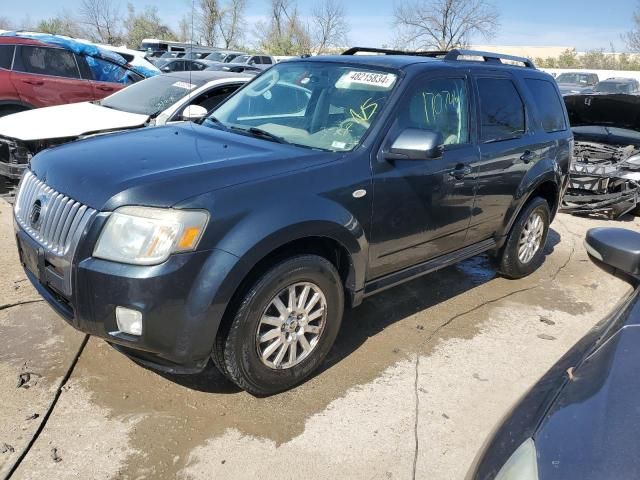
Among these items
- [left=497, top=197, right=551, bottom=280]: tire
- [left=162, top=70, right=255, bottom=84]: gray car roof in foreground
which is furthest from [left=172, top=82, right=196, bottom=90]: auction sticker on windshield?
[left=497, top=197, right=551, bottom=280]: tire

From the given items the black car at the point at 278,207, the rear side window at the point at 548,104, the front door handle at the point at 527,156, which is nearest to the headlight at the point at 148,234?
the black car at the point at 278,207

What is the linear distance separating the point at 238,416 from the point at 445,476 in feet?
3.66

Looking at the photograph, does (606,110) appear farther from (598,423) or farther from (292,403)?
(598,423)

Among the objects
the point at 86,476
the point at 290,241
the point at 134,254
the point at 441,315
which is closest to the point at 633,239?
the point at 290,241

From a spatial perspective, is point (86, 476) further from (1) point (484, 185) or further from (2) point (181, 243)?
(1) point (484, 185)

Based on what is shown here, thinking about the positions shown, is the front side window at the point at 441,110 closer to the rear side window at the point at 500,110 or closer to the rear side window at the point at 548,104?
the rear side window at the point at 500,110

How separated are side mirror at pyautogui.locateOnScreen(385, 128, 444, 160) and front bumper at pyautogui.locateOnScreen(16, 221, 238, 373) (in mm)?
1278

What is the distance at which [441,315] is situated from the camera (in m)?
4.37

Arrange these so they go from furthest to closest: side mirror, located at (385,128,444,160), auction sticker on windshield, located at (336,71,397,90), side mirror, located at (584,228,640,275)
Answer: auction sticker on windshield, located at (336,71,397,90), side mirror, located at (385,128,444,160), side mirror, located at (584,228,640,275)

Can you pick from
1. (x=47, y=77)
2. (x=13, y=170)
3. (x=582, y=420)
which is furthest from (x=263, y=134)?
(x=47, y=77)

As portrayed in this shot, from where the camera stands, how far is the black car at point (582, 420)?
144 cm

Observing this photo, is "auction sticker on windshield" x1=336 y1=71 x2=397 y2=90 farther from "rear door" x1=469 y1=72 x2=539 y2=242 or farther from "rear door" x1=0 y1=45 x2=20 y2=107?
Result: "rear door" x1=0 y1=45 x2=20 y2=107

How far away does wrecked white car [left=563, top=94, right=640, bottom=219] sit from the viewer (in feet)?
25.0

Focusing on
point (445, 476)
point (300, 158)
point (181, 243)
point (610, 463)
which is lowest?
point (445, 476)
